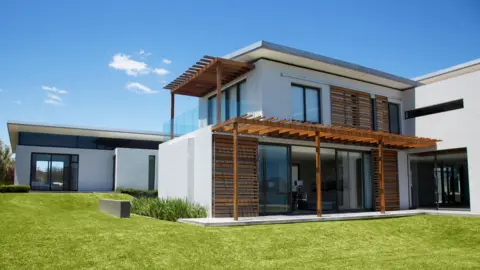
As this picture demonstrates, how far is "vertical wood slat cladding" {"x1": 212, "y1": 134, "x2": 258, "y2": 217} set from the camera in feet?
47.1

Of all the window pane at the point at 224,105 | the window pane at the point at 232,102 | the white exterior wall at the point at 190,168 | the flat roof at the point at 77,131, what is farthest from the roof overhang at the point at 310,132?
the flat roof at the point at 77,131

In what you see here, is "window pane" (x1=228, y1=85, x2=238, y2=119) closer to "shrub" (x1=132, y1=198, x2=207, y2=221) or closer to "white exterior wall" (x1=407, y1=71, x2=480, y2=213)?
"shrub" (x1=132, y1=198, x2=207, y2=221)

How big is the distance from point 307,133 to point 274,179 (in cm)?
200

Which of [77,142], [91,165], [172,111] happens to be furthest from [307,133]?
[77,142]

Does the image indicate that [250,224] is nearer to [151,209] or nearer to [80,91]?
[151,209]

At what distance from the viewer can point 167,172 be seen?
729 inches

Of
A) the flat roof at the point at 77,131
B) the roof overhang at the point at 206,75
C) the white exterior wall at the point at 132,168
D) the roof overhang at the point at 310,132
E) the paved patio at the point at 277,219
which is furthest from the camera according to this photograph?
the white exterior wall at the point at 132,168

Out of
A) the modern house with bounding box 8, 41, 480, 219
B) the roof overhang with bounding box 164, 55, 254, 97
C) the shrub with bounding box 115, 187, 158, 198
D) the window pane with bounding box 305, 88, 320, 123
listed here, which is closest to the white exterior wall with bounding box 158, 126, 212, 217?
the modern house with bounding box 8, 41, 480, 219

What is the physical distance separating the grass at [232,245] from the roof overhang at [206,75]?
234 inches

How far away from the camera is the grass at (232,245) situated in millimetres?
8586

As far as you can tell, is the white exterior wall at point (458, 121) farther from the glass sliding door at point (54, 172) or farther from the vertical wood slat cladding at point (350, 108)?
the glass sliding door at point (54, 172)

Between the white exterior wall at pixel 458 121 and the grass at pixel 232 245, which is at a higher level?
the white exterior wall at pixel 458 121

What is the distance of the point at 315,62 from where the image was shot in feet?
53.4

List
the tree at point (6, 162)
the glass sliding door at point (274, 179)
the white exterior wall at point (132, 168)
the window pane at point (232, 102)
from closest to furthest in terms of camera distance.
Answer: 1. the glass sliding door at point (274, 179)
2. the window pane at point (232, 102)
3. the white exterior wall at point (132, 168)
4. the tree at point (6, 162)
